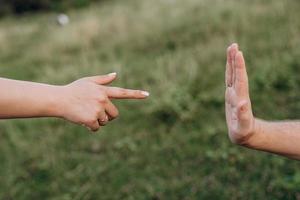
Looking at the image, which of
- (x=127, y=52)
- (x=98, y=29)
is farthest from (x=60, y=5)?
(x=127, y=52)

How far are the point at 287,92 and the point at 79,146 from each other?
2.05 meters

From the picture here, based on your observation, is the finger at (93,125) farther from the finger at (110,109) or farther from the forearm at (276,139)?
the forearm at (276,139)

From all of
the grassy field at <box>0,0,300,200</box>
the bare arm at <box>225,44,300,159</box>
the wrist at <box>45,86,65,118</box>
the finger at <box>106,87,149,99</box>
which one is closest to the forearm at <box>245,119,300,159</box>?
the bare arm at <box>225,44,300,159</box>

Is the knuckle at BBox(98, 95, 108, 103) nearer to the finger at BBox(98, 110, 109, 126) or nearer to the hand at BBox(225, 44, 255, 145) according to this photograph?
the finger at BBox(98, 110, 109, 126)

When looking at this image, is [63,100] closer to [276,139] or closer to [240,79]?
[240,79]

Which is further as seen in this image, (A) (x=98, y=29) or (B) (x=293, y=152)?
(A) (x=98, y=29)

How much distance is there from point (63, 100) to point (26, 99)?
17 centimetres

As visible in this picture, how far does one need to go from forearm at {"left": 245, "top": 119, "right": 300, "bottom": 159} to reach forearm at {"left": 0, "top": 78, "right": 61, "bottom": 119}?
0.90 meters

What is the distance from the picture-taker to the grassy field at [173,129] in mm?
3783

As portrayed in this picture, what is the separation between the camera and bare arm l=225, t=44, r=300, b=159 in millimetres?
2160

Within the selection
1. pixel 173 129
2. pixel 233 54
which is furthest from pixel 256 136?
pixel 173 129

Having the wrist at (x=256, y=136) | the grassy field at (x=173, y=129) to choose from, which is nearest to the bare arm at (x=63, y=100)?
the wrist at (x=256, y=136)

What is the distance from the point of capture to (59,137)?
485cm

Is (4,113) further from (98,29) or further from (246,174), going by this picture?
(98,29)
